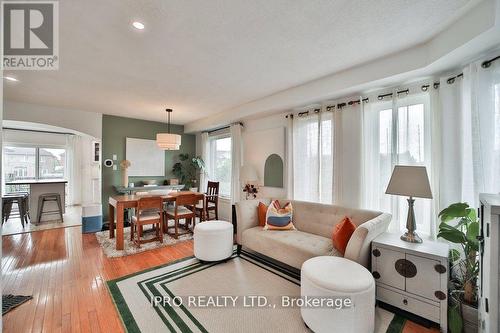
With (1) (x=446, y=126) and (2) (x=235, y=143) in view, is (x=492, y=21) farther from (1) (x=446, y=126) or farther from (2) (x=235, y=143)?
(2) (x=235, y=143)

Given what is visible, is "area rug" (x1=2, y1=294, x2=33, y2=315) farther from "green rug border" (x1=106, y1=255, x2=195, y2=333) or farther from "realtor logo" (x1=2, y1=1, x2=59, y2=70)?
"realtor logo" (x1=2, y1=1, x2=59, y2=70)

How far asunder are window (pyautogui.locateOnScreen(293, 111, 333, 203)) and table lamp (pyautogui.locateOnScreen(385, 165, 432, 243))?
111 centimetres

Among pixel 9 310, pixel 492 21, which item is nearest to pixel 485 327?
pixel 492 21

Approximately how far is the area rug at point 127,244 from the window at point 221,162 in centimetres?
182

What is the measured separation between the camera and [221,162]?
18.8 feet

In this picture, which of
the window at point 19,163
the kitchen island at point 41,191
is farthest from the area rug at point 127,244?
the window at point 19,163

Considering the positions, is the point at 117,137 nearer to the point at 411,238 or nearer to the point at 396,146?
the point at 396,146

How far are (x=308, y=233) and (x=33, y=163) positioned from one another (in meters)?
8.15

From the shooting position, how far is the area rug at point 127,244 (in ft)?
10.7

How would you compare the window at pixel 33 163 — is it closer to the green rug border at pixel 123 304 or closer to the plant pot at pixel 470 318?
the green rug border at pixel 123 304

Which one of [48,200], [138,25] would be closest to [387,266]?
[138,25]

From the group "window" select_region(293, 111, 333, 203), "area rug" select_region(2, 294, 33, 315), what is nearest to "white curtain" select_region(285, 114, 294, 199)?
"window" select_region(293, 111, 333, 203)

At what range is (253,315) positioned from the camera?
1.94m

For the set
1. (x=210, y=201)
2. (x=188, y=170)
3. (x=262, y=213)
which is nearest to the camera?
(x=262, y=213)
